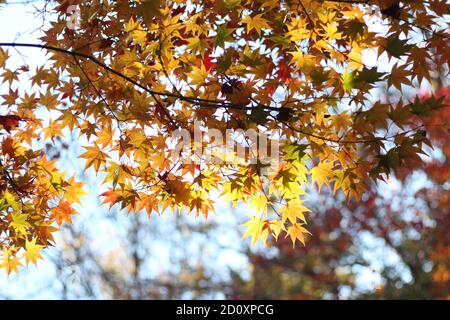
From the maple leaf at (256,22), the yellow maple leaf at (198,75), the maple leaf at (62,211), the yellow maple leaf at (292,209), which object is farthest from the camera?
the maple leaf at (62,211)

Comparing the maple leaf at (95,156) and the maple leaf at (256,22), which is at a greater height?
the maple leaf at (256,22)

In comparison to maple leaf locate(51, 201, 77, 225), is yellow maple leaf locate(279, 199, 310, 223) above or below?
below

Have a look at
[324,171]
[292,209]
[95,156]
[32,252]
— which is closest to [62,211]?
[32,252]

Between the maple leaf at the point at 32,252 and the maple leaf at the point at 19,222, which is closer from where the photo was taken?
the maple leaf at the point at 19,222

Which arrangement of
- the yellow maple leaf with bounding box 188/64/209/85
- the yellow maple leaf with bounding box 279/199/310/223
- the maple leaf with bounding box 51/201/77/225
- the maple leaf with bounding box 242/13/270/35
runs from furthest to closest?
the maple leaf with bounding box 51/201/77/225, the yellow maple leaf with bounding box 279/199/310/223, the maple leaf with bounding box 242/13/270/35, the yellow maple leaf with bounding box 188/64/209/85

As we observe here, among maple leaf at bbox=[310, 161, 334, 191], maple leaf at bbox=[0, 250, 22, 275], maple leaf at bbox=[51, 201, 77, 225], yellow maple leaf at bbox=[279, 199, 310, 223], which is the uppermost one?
maple leaf at bbox=[310, 161, 334, 191]

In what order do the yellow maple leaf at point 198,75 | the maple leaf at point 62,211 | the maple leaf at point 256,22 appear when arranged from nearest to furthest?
1. the yellow maple leaf at point 198,75
2. the maple leaf at point 256,22
3. the maple leaf at point 62,211

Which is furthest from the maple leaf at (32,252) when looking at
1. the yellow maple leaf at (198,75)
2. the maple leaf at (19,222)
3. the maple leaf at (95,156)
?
the yellow maple leaf at (198,75)

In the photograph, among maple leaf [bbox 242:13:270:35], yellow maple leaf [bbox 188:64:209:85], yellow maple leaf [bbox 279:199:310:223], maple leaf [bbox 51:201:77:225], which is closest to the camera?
yellow maple leaf [bbox 188:64:209:85]

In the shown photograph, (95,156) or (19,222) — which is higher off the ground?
(95,156)

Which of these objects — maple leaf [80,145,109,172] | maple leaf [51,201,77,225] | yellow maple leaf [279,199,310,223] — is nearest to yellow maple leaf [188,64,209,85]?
maple leaf [80,145,109,172]

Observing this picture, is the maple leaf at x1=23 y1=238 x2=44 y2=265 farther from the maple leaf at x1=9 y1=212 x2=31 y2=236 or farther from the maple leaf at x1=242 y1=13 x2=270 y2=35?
the maple leaf at x1=242 y1=13 x2=270 y2=35

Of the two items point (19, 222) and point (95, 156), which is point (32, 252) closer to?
point (19, 222)

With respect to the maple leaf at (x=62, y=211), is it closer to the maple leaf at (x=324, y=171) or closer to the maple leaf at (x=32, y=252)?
the maple leaf at (x=32, y=252)
